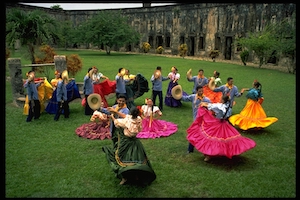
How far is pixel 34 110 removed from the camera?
8.54 metres

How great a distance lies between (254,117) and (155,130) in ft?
8.60

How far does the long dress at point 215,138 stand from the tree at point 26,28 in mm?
9514

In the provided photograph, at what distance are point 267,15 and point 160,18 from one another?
13999 millimetres

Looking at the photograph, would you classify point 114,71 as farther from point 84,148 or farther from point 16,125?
point 84,148

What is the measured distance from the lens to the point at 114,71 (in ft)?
61.2

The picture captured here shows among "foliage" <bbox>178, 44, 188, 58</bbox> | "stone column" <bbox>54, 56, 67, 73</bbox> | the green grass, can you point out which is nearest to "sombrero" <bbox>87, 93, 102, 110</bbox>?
the green grass

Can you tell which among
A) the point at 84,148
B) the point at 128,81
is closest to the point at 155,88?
the point at 128,81

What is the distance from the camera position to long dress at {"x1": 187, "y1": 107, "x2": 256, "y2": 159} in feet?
17.8

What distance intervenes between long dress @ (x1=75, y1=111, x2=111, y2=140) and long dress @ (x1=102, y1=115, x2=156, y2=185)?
223cm

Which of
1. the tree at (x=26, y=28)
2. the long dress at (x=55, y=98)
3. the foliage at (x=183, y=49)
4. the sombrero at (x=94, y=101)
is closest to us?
the sombrero at (x=94, y=101)

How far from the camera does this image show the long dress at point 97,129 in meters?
7.09

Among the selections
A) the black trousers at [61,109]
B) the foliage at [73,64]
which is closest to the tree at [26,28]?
the foliage at [73,64]

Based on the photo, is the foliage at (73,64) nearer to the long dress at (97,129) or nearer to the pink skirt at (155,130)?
the long dress at (97,129)

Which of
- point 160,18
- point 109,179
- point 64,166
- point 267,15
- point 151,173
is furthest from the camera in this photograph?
point 160,18
